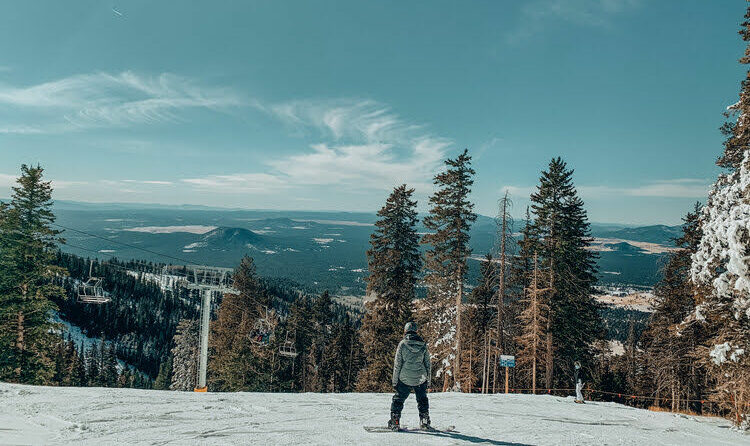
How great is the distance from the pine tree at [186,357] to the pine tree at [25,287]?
878 inches

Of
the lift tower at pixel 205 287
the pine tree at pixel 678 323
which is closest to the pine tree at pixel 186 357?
the lift tower at pixel 205 287

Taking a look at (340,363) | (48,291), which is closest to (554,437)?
(48,291)

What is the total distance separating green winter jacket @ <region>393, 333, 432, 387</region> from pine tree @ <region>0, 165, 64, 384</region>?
23299 millimetres

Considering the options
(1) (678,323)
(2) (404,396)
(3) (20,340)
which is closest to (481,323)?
(1) (678,323)

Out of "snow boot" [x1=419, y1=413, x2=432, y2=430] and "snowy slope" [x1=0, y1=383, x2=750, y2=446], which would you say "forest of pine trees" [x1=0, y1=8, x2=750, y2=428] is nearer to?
"snowy slope" [x1=0, y1=383, x2=750, y2=446]

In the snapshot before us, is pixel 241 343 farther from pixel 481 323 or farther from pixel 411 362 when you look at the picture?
pixel 411 362

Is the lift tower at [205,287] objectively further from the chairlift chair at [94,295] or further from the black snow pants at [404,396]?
the chairlift chair at [94,295]

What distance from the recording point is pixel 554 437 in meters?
9.33

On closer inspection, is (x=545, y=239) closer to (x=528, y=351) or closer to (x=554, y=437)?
(x=528, y=351)

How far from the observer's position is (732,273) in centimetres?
1273

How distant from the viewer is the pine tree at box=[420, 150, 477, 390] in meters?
26.8

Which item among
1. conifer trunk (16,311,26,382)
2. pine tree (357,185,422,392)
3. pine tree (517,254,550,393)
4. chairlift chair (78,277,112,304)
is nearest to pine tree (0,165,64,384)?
conifer trunk (16,311,26,382)

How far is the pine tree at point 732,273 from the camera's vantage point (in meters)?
12.1

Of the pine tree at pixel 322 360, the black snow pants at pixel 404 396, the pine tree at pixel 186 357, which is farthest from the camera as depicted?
the pine tree at pixel 322 360
